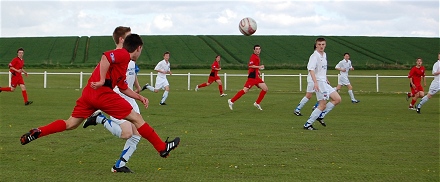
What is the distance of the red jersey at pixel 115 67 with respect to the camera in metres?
8.80

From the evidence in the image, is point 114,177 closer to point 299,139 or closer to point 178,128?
point 299,139

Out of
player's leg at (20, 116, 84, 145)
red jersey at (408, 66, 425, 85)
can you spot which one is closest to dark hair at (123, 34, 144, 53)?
player's leg at (20, 116, 84, 145)

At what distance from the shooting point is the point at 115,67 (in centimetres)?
898

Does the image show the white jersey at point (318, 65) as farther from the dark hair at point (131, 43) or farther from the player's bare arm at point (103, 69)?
the player's bare arm at point (103, 69)

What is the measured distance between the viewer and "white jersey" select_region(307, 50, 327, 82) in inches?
645

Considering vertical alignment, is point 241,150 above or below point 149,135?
below

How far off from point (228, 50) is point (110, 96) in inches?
2823

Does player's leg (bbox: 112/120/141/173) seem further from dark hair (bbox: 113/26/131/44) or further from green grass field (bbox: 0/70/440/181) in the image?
dark hair (bbox: 113/26/131/44)

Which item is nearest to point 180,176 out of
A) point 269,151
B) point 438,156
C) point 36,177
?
point 36,177

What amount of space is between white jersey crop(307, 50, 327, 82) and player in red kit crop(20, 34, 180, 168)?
763cm

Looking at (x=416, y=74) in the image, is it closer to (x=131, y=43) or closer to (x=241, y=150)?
(x=241, y=150)

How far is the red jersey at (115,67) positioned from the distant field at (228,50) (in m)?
56.6

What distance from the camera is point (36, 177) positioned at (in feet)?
29.8

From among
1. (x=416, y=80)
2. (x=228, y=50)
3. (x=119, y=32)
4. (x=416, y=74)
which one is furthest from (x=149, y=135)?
(x=228, y=50)
